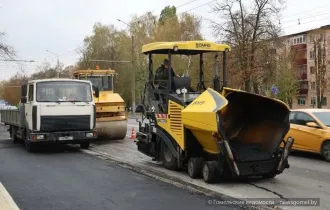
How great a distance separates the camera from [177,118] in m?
9.52

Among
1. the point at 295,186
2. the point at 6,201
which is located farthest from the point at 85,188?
the point at 295,186

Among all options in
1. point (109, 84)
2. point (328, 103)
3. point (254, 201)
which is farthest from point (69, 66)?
point (254, 201)

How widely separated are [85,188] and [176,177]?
1.92 meters

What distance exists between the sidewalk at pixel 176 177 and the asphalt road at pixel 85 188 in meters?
0.31

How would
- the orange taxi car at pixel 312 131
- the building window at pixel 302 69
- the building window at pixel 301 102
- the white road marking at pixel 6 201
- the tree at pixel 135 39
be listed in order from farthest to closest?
the building window at pixel 301 102
the building window at pixel 302 69
the tree at pixel 135 39
the orange taxi car at pixel 312 131
the white road marking at pixel 6 201

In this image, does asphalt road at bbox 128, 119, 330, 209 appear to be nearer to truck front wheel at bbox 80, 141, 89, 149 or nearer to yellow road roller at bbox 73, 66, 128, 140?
truck front wheel at bbox 80, 141, 89, 149

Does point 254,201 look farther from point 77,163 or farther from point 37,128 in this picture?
point 37,128

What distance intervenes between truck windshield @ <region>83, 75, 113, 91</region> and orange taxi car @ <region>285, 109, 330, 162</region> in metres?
8.52

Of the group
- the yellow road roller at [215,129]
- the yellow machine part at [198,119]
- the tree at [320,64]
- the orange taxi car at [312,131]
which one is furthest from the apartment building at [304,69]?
the yellow machine part at [198,119]

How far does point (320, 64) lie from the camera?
178ft

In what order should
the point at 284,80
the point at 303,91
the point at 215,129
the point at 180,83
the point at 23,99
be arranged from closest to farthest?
the point at 215,129 < the point at 180,83 < the point at 23,99 < the point at 284,80 < the point at 303,91

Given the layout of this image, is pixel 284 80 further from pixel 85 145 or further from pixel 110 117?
pixel 85 145

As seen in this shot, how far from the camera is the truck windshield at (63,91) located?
14314 millimetres

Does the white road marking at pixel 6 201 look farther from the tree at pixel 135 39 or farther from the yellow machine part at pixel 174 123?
the tree at pixel 135 39
